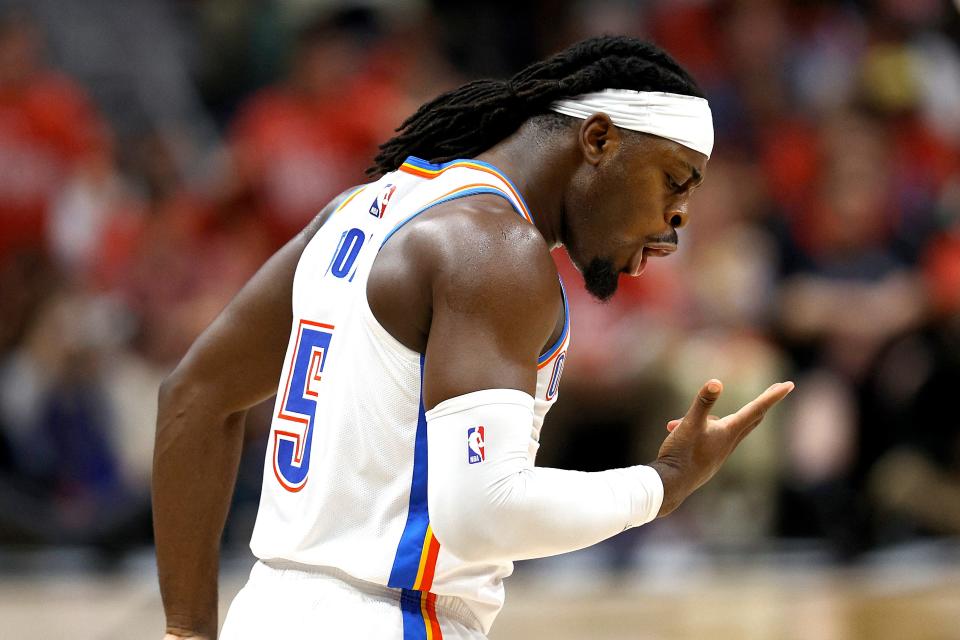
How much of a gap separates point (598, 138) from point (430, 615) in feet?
3.50

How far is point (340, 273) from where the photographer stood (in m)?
2.98

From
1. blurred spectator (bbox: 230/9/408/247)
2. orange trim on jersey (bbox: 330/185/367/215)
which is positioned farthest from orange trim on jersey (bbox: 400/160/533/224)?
blurred spectator (bbox: 230/9/408/247)

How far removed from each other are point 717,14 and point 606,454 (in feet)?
15.4

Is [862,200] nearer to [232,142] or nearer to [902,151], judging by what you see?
[902,151]

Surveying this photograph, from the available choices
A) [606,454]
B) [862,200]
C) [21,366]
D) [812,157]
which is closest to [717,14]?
[812,157]

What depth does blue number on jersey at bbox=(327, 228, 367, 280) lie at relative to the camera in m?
2.97

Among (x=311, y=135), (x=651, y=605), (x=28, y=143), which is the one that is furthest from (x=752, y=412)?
(x=28, y=143)

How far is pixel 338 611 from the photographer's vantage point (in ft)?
9.38

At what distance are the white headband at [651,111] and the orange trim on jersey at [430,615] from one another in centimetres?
107

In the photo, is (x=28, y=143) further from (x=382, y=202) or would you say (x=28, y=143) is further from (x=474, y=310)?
(x=474, y=310)

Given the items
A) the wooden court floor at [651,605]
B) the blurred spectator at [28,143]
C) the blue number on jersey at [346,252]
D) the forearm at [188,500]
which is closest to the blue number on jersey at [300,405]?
the blue number on jersey at [346,252]

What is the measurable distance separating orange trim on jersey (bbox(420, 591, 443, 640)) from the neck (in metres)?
0.82

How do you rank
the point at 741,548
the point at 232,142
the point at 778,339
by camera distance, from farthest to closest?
the point at 232,142 → the point at 778,339 → the point at 741,548

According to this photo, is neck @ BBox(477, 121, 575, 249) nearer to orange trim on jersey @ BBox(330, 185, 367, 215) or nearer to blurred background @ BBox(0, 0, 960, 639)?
orange trim on jersey @ BBox(330, 185, 367, 215)
